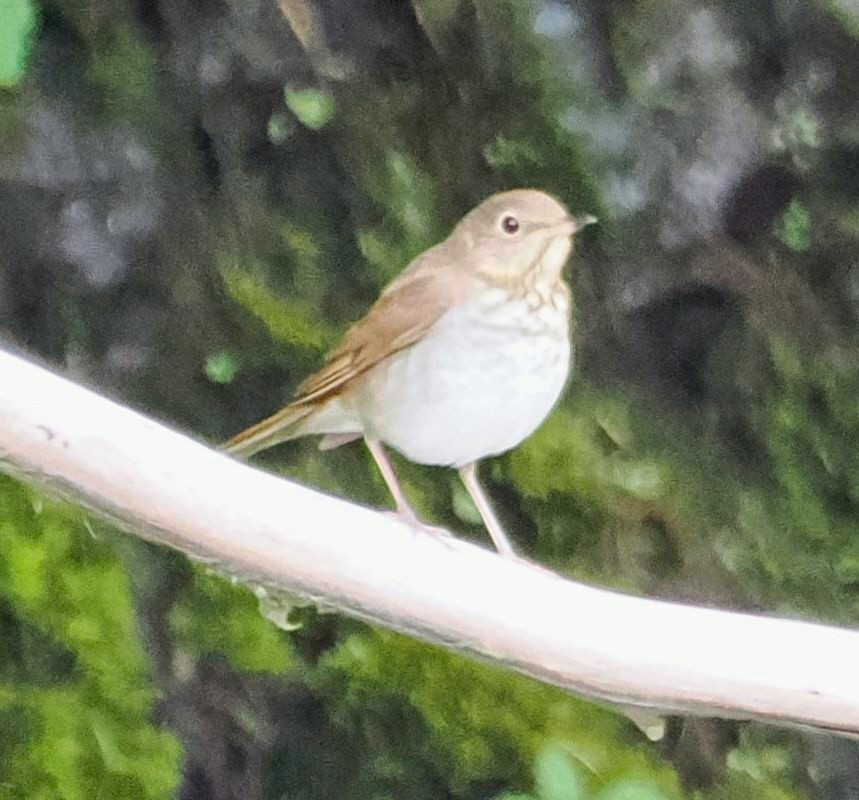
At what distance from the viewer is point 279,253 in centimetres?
55

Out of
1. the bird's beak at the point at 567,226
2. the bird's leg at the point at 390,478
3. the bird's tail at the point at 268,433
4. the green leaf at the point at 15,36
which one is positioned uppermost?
the green leaf at the point at 15,36

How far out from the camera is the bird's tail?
1.74 ft

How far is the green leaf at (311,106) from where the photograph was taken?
1.77ft

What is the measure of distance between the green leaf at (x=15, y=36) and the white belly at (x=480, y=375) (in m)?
0.24

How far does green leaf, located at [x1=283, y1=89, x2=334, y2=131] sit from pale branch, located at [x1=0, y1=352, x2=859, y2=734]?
18 centimetres

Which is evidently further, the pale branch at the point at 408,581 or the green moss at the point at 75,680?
the green moss at the point at 75,680

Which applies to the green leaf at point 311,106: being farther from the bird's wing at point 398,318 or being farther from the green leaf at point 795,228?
the green leaf at point 795,228

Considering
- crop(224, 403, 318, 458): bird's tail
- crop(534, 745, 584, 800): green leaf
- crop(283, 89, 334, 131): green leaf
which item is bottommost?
crop(534, 745, 584, 800): green leaf

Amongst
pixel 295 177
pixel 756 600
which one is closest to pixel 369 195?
pixel 295 177

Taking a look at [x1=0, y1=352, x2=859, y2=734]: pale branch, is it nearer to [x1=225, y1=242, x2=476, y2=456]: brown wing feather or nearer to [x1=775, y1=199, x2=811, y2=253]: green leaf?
[x1=225, y1=242, x2=476, y2=456]: brown wing feather

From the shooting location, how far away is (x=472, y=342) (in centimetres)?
47

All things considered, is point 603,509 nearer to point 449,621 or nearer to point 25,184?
point 449,621

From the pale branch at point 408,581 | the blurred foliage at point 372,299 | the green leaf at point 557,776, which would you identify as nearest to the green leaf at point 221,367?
the blurred foliage at point 372,299

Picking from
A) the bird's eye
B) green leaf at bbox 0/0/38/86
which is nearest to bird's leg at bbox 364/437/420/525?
the bird's eye
